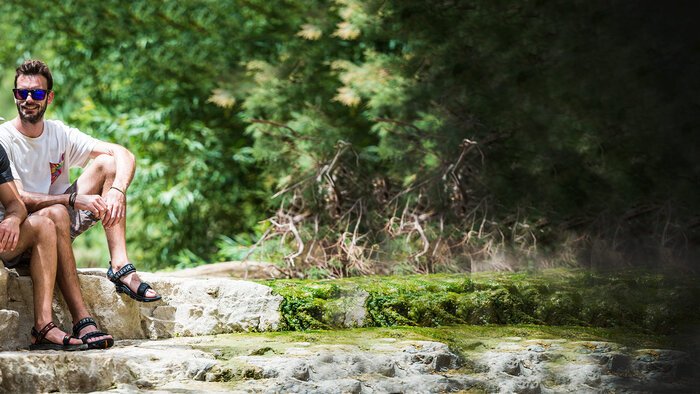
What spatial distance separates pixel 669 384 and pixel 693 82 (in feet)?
8.58

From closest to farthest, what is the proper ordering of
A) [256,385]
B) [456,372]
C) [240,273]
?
[256,385], [456,372], [240,273]

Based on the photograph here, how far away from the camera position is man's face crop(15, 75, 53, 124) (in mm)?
3490

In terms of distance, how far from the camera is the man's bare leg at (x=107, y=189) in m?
3.65

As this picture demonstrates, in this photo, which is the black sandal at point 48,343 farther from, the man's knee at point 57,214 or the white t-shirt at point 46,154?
the white t-shirt at point 46,154

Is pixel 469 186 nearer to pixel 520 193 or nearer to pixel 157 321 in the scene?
pixel 520 193

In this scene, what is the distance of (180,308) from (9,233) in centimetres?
88

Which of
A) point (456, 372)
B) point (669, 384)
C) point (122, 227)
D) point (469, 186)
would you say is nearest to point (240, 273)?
point (469, 186)

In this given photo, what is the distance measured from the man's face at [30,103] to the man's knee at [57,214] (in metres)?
0.39

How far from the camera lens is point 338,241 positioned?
215 inches

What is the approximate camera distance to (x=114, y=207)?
141 inches

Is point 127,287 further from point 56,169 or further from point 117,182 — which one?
point 56,169

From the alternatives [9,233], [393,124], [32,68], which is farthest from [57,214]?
[393,124]

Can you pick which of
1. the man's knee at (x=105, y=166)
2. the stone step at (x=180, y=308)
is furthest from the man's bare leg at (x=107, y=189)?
the stone step at (x=180, y=308)

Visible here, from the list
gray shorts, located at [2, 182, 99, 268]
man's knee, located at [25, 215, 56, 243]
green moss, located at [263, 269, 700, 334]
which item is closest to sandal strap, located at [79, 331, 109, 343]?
man's knee, located at [25, 215, 56, 243]
